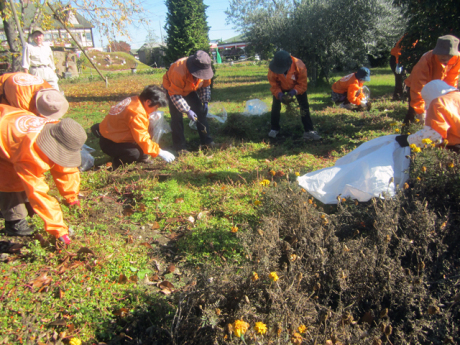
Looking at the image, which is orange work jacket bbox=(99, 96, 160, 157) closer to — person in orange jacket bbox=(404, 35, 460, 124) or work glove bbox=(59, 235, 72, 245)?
work glove bbox=(59, 235, 72, 245)

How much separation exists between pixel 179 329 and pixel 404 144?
281 cm

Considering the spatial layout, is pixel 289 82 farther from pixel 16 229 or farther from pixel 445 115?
pixel 16 229

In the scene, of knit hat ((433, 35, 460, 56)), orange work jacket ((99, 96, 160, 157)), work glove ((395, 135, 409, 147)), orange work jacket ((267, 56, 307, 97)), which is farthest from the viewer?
orange work jacket ((267, 56, 307, 97))

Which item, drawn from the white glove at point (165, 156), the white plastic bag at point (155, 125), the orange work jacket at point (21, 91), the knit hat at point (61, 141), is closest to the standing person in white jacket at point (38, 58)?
the white plastic bag at point (155, 125)

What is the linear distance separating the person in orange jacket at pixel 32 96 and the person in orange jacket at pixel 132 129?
90cm

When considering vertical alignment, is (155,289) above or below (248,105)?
below

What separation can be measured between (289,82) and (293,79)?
0.27 feet

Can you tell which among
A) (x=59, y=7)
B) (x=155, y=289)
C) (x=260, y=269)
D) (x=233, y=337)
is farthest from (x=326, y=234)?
(x=59, y=7)

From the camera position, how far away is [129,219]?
316 centimetres

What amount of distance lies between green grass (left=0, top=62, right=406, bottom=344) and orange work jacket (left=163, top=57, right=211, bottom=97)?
39.4 inches

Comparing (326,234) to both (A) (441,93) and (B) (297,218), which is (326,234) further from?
(A) (441,93)

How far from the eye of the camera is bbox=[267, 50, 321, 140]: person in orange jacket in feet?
16.8

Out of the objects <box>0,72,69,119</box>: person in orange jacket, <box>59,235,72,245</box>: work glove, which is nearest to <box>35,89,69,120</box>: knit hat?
<box>0,72,69,119</box>: person in orange jacket

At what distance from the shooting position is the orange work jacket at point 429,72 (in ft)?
14.0
